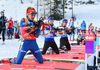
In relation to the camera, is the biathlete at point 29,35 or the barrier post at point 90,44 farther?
the biathlete at point 29,35

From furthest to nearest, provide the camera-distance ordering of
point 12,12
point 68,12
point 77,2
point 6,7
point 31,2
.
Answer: point 77,2
point 31,2
point 68,12
point 6,7
point 12,12

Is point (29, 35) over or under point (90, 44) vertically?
over

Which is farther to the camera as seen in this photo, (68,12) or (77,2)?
(77,2)

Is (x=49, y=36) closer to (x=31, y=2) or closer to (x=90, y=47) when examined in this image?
(x=90, y=47)

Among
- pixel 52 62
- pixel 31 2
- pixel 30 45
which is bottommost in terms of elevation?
pixel 52 62

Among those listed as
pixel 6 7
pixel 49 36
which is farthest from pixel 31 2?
pixel 49 36

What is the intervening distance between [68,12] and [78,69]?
47749 millimetres

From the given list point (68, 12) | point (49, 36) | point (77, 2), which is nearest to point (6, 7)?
point (68, 12)

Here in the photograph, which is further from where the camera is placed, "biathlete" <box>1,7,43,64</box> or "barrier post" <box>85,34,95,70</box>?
"biathlete" <box>1,7,43,64</box>

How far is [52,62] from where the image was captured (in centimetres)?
614

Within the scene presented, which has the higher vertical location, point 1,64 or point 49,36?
point 49,36

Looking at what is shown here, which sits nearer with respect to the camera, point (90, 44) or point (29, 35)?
point (90, 44)

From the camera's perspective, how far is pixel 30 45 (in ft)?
18.0

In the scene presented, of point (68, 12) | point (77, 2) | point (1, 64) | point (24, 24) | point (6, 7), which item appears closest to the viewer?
point (24, 24)
